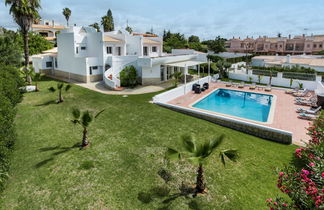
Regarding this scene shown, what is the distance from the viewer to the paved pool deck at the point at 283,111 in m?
19.4

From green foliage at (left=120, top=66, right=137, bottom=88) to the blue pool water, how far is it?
1284 cm

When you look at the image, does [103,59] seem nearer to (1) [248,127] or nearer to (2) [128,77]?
(2) [128,77]

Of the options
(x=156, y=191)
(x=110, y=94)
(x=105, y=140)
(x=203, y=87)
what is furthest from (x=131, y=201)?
(x=203, y=87)

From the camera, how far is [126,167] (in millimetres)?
13859

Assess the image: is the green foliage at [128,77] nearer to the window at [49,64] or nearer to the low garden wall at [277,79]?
the window at [49,64]

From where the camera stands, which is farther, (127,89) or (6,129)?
(127,89)

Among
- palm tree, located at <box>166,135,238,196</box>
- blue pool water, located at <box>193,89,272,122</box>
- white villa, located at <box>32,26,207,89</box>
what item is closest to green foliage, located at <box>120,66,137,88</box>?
white villa, located at <box>32,26,207,89</box>

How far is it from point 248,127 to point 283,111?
27.0 ft

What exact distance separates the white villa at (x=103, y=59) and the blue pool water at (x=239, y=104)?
7641 millimetres

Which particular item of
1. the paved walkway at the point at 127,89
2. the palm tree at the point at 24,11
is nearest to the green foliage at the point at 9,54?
the palm tree at the point at 24,11

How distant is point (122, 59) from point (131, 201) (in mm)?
30239

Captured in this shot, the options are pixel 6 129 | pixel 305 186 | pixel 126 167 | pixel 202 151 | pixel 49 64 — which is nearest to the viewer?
pixel 305 186

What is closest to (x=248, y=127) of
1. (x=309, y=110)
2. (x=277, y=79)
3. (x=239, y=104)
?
(x=309, y=110)

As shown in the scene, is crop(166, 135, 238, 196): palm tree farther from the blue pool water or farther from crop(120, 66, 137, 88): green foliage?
crop(120, 66, 137, 88): green foliage
